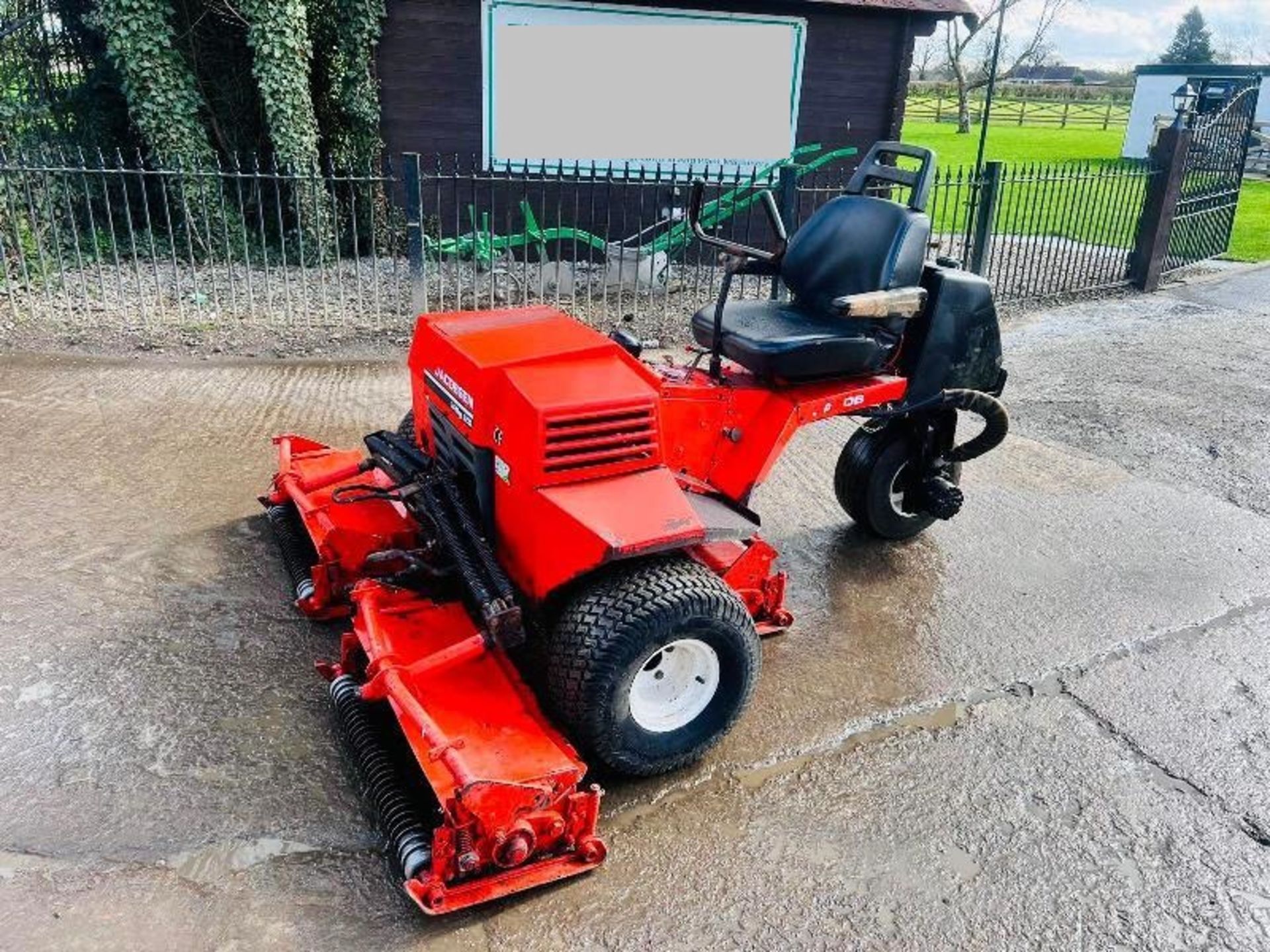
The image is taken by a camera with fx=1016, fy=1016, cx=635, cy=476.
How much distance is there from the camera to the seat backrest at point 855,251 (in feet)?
13.3

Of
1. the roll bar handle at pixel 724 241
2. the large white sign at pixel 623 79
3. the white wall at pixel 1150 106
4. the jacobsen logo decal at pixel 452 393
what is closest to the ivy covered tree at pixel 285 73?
the large white sign at pixel 623 79

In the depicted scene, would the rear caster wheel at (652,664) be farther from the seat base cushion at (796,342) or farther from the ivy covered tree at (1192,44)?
the ivy covered tree at (1192,44)

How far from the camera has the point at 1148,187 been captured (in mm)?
10312

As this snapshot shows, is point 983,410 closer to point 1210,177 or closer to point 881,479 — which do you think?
point 881,479

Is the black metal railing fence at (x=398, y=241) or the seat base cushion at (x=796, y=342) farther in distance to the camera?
the black metal railing fence at (x=398, y=241)

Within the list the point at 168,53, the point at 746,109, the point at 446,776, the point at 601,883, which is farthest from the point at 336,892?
the point at 746,109

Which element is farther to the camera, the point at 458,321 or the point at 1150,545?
the point at 1150,545

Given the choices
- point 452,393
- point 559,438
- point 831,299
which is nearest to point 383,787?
point 559,438

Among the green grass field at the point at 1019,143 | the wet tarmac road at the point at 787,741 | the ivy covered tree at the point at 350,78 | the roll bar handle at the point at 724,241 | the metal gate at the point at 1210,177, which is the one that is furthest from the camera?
the green grass field at the point at 1019,143

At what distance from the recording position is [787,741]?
3377mm

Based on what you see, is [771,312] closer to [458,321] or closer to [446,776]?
[458,321]

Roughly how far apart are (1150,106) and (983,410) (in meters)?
28.1

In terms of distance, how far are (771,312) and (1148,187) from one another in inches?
313

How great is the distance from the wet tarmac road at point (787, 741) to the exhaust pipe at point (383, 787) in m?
0.13
